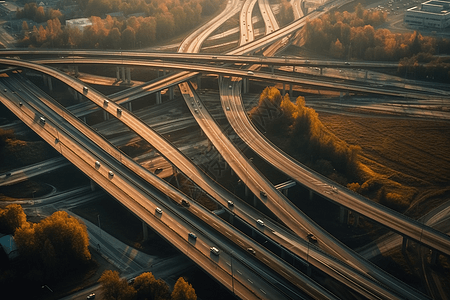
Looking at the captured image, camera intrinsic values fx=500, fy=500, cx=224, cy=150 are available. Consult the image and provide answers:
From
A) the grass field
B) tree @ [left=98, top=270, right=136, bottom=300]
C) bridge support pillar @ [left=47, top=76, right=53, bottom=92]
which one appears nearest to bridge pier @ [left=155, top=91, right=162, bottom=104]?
bridge support pillar @ [left=47, top=76, right=53, bottom=92]

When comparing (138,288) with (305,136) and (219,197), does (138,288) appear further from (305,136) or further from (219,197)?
(305,136)

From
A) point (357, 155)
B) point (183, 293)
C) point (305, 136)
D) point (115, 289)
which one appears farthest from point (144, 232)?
point (357, 155)

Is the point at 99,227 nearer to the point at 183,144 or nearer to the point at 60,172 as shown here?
the point at 60,172

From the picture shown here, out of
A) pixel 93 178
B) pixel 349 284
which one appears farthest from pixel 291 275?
pixel 93 178

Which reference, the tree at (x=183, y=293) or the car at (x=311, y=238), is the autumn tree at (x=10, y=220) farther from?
the car at (x=311, y=238)

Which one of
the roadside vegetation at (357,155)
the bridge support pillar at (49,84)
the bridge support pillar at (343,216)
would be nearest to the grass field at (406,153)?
the roadside vegetation at (357,155)
